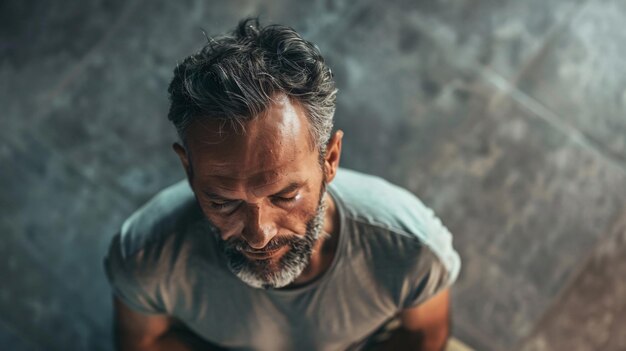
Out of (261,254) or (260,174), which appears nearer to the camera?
(260,174)

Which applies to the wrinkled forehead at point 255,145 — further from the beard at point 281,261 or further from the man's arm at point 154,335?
the man's arm at point 154,335

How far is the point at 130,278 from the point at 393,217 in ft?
1.84

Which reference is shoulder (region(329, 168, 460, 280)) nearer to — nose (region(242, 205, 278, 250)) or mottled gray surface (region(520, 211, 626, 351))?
nose (region(242, 205, 278, 250))

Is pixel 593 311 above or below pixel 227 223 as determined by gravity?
below

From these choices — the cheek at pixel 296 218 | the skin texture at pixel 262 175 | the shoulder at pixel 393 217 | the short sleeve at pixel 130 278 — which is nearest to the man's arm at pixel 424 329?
the shoulder at pixel 393 217

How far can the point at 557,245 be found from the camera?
236cm

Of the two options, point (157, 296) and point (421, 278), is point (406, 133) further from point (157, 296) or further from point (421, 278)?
point (157, 296)

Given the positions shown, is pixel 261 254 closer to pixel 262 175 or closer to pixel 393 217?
pixel 262 175

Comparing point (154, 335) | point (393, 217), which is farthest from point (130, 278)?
point (393, 217)

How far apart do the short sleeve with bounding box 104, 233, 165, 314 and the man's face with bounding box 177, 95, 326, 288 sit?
0.72 ft

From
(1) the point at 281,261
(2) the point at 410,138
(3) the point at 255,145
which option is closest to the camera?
(3) the point at 255,145

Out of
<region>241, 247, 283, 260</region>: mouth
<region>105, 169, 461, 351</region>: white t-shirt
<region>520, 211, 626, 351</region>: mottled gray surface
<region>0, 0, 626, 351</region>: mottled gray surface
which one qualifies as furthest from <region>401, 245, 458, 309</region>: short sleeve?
<region>520, 211, 626, 351</region>: mottled gray surface

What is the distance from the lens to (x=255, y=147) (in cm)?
119

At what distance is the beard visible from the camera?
1.38 meters
